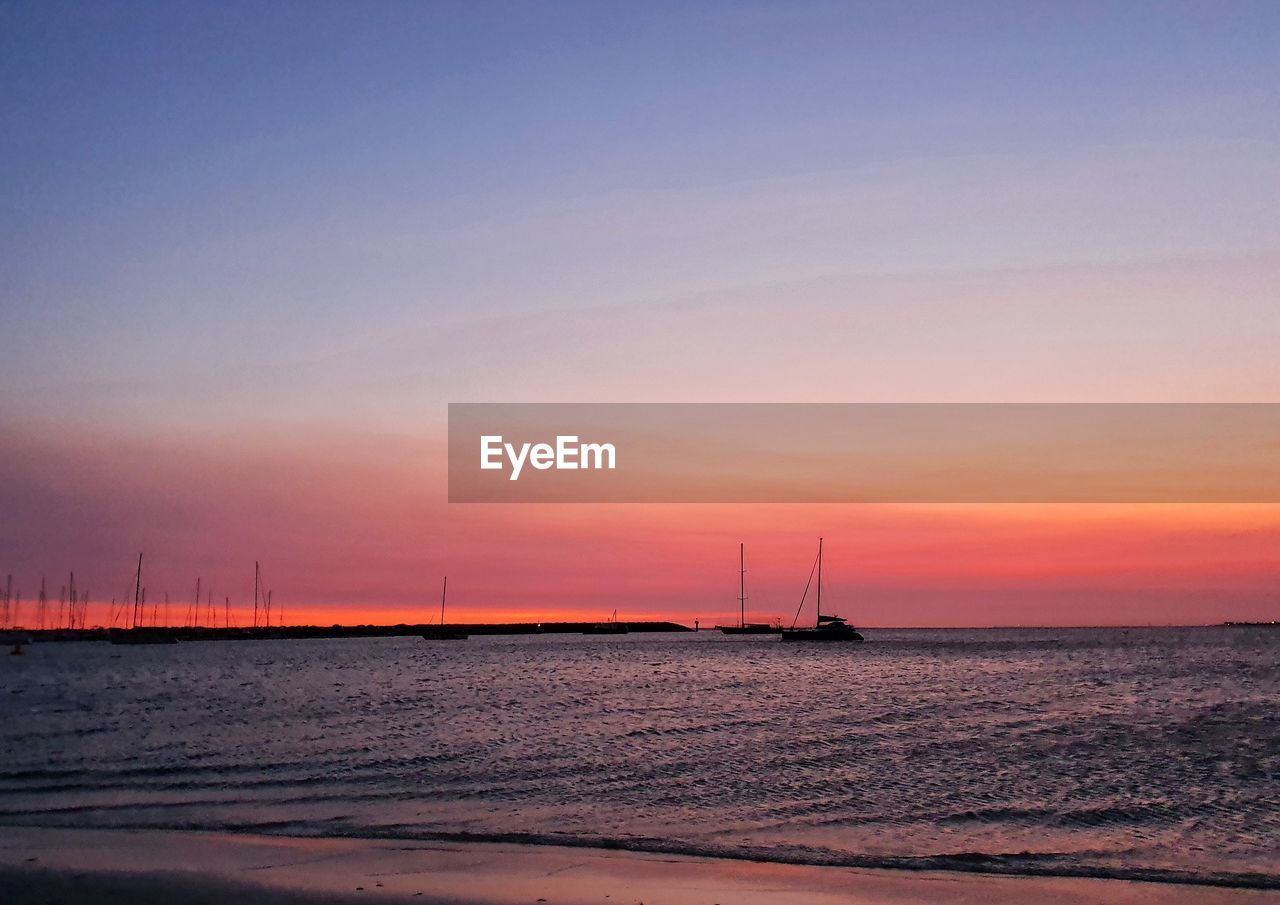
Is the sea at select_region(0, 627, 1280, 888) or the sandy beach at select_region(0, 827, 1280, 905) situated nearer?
the sandy beach at select_region(0, 827, 1280, 905)

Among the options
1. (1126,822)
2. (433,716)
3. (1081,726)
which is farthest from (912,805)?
(433,716)

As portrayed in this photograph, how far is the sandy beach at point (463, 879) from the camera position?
1708 centimetres

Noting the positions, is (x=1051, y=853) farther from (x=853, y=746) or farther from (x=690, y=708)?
(x=690, y=708)

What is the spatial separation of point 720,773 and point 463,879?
1583 cm

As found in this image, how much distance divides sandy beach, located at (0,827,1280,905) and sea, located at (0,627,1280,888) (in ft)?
4.28

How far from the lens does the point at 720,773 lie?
109 feet

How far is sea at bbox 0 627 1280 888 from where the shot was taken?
23250 mm

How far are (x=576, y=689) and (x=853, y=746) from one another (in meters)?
39.0

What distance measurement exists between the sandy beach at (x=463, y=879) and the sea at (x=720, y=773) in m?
1.30

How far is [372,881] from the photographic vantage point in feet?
59.5

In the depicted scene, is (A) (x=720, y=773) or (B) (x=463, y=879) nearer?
(B) (x=463, y=879)

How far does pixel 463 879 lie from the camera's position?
18547 millimetres

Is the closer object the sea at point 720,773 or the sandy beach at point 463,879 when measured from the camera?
the sandy beach at point 463,879

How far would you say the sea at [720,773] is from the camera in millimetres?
23250
